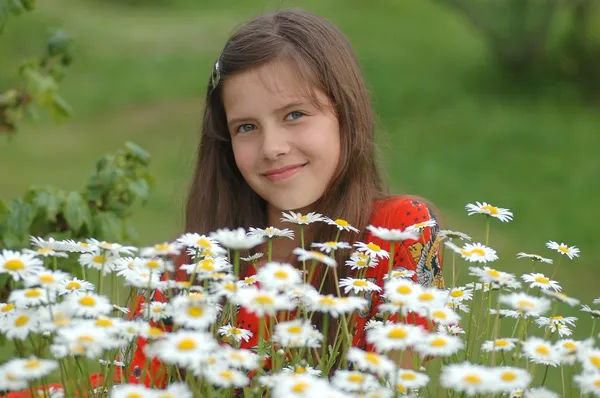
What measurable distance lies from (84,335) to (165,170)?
19.4 feet

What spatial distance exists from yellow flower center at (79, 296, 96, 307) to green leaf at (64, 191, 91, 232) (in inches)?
39.6

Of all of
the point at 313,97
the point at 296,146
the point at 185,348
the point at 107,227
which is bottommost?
the point at 107,227

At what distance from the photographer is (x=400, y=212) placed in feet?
→ 6.67

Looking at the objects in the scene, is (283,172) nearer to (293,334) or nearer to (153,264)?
(153,264)

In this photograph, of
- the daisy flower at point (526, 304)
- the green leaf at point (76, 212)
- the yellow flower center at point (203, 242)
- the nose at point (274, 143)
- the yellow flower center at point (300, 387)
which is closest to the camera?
the yellow flower center at point (300, 387)

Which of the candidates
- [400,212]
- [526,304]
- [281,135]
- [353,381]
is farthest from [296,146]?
[353,381]

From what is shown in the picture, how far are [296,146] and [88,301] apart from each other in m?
0.91

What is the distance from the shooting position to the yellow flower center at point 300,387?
837 millimetres

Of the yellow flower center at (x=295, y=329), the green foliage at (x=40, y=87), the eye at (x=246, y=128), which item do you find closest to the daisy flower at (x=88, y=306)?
the yellow flower center at (x=295, y=329)

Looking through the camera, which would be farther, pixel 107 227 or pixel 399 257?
pixel 107 227

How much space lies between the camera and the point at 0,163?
23.9 feet

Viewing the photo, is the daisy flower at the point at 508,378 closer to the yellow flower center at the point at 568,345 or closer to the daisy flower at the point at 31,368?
the yellow flower center at the point at 568,345

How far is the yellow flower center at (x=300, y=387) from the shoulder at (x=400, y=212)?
1.17 metres

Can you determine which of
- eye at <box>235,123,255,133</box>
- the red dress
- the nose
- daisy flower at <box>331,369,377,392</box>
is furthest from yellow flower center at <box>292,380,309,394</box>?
eye at <box>235,123,255,133</box>
